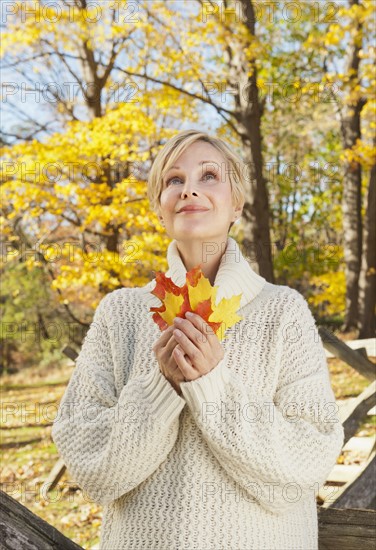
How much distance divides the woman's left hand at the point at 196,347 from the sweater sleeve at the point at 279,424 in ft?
0.08

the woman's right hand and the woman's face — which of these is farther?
the woman's face

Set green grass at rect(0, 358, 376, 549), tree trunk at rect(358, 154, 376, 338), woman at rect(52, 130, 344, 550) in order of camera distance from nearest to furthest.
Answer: woman at rect(52, 130, 344, 550)
green grass at rect(0, 358, 376, 549)
tree trunk at rect(358, 154, 376, 338)

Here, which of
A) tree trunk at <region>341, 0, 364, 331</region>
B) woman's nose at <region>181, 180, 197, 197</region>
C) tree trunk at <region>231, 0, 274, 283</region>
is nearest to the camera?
woman's nose at <region>181, 180, 197, 197</region>

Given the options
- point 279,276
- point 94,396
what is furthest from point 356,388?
point 279,276

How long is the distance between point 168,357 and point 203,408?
0.54 feet

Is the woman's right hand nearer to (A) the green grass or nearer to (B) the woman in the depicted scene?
(B) the woman

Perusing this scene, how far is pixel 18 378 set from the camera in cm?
1941

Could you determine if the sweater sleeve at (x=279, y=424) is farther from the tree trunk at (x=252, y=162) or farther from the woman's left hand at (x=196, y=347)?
the tree trunk at (x=252, y=162)

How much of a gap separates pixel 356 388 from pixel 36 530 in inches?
305

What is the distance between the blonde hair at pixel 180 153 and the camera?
6.79 feet

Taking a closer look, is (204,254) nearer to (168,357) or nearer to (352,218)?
(168,357)

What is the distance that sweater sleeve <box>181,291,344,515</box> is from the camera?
1.73 meters

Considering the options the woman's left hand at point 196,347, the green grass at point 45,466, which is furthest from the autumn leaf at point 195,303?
the green grass at point 45,466

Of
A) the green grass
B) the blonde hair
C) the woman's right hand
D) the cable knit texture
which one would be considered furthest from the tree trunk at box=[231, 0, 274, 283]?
the woman's right hand
